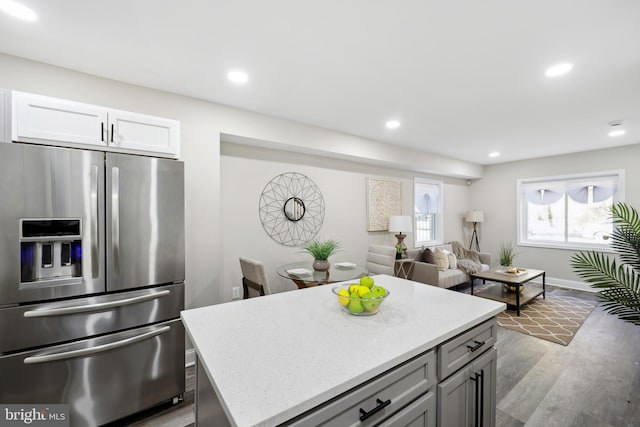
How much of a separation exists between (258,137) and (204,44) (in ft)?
4.11

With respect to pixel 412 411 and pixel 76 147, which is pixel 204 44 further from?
pixel 412 411

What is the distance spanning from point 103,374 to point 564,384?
3511 mm

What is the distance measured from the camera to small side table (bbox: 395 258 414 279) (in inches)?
164

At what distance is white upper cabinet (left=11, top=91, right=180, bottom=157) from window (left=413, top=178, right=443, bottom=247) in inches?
185

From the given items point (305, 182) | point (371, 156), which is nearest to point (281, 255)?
point (305, 182)

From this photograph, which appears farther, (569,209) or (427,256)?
(569,209)

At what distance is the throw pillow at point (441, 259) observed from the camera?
4670 mm

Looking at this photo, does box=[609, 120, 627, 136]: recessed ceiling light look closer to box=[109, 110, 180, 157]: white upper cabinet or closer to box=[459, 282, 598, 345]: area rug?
box=[459, 282, 598, 345]: area rug

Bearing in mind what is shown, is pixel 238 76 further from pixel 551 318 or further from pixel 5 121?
pixel 551 318

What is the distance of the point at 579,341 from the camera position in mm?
3043

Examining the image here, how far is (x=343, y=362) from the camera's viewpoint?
0.92 metres

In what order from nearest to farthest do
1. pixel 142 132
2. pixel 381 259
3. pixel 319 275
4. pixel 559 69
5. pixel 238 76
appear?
pixel 142 132, pixel 559 69, pixel 238 76, pixel 319 275, pixel 381 259

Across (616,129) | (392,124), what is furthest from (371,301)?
(616,129)

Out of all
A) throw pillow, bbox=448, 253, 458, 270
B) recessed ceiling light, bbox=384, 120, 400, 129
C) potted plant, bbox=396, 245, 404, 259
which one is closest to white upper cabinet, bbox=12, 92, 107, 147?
recessed ceiling light, bbox=384, 120, 400, 129
